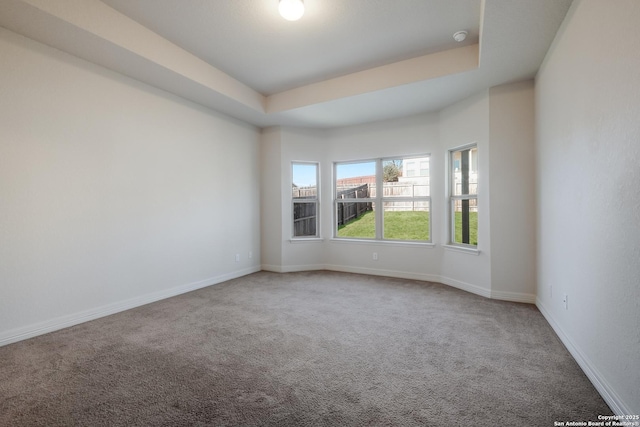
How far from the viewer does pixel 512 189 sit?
11.4 ft

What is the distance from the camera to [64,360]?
7.20 feet

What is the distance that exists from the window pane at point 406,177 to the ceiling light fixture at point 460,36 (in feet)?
6.51

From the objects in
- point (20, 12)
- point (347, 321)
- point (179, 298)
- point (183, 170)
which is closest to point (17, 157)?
point (20, 12)

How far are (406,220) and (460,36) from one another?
283 cm

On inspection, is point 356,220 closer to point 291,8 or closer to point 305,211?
point 305,211

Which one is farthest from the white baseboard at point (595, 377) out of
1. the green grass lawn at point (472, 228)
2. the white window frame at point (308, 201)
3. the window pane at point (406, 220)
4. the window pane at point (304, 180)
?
the window pane at point (304, 180)

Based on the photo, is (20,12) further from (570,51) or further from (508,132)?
(508,132)

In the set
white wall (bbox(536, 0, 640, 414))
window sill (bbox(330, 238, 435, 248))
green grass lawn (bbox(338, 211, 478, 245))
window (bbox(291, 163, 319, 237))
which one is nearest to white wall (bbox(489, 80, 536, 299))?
white wall (bbox(536, 0, 640, 414))

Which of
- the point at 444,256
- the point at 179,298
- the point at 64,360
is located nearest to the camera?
the point at 64,360

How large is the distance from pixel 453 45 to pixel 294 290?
3.63 meters

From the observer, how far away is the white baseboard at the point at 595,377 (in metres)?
1.56

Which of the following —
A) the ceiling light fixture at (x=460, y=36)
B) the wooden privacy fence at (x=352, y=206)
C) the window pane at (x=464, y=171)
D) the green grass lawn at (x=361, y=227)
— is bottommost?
the green grass lawn at (x=361, y=227)

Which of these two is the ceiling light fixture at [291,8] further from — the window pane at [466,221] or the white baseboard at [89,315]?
the white baseboard at [89,315]

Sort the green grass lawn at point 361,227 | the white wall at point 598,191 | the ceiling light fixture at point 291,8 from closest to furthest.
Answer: the white wall at point 598,191 < the ceiling light fixture at point 291,8 < the green grass lawn at point 361,227
